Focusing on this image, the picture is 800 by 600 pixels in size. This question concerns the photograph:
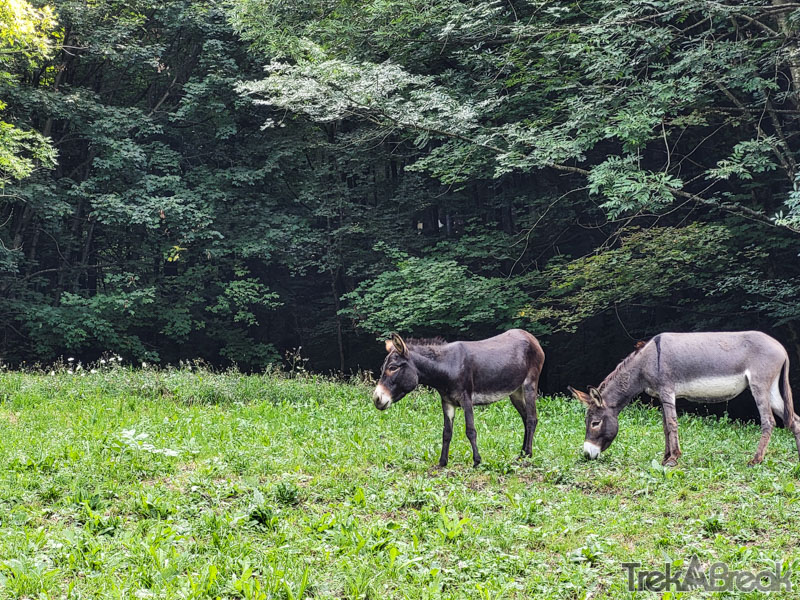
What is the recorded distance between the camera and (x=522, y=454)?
8125 millimetres

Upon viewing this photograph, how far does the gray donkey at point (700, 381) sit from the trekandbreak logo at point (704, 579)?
10.7ft

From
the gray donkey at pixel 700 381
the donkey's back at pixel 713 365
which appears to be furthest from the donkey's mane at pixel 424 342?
the donkey's back at pixel 713 365

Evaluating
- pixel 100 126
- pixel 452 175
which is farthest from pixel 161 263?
pixel 452 175

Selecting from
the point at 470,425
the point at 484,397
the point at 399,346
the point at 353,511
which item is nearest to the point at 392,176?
the point at 484,397

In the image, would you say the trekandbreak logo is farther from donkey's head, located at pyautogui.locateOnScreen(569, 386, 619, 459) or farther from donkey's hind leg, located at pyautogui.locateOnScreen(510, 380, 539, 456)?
donkey's hind leg, located at pyautogui.locateOnScreen(510, 380, 539, 456)

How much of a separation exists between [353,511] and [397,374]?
6.22 feet

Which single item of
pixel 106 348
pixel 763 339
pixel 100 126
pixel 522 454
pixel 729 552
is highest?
pixel 100 126

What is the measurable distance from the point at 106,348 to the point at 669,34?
19133mm

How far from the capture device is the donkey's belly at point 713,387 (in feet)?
25.0

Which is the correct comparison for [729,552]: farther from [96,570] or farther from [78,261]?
[78,261]

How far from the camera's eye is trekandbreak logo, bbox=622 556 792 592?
4152mm

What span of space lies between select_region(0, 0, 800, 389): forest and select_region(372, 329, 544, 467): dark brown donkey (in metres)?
5.28

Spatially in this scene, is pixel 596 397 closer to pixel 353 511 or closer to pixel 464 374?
pixel 464 374

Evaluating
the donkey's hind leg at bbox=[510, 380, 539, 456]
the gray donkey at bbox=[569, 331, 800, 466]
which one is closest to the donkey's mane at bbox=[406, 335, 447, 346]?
the donkey's hind leg at bbox=[510, 380, 539, 456]
